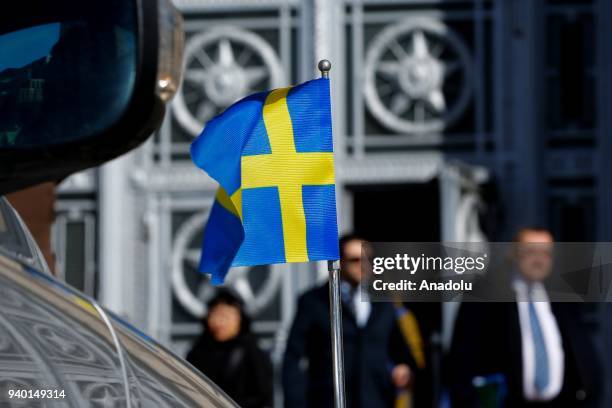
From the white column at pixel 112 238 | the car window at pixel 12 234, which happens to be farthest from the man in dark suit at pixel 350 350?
the car window at pixel 12 234

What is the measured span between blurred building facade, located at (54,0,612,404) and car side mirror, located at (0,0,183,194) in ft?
28.2

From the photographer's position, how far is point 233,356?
6.73 metres

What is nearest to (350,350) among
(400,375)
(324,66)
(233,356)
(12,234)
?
(400,375)

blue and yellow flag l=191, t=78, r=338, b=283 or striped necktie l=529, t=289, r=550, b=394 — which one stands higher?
blue and yellow flag l=191, t=78, r=338, b=283

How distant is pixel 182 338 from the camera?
1034 cm

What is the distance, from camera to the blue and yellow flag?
2602mm

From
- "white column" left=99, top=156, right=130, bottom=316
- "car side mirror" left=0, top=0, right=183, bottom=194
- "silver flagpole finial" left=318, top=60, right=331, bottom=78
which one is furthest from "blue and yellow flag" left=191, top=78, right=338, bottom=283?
"white column" left=99, top=156, right=130, bottom=316

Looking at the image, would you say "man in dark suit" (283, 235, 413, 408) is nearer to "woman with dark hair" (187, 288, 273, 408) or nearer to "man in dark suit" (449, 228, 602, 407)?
"woman with dark hair" (187, 288, 273, 408)

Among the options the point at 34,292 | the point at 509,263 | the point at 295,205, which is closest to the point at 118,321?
the point at 34,292

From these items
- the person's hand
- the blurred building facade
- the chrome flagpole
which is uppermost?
the blurred building facade

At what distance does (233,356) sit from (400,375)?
30.2 inches

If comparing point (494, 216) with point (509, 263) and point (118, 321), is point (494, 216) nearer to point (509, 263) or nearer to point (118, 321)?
point (509, 263)

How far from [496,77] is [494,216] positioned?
90 cm

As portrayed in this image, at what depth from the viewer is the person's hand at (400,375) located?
639 cm
